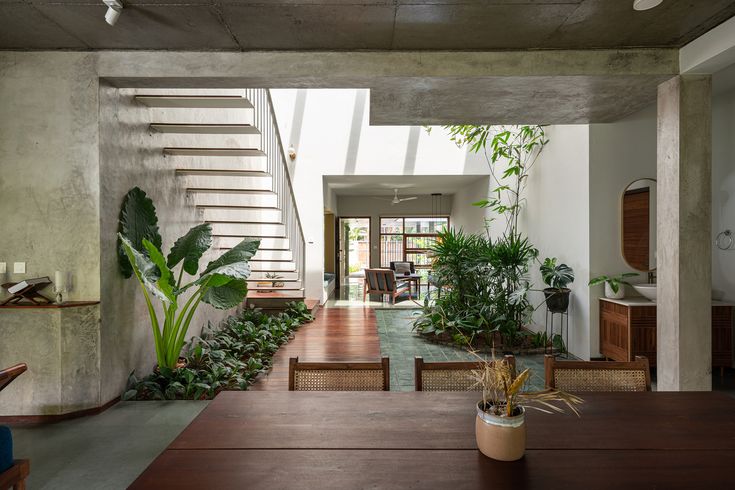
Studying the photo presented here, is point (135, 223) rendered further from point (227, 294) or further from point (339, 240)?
point (339, 240)

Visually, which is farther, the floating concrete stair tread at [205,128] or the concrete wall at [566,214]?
the concrete wall at [566,214]

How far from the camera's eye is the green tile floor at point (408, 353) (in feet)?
13.8

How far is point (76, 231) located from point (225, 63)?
1.64m

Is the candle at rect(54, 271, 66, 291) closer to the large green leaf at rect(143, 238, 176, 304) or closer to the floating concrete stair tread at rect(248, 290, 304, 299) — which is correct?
the large green leaf at rect(143, 238, 176, 304)

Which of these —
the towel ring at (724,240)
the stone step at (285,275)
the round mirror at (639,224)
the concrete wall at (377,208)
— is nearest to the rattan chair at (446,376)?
the round mirror at (639,224)

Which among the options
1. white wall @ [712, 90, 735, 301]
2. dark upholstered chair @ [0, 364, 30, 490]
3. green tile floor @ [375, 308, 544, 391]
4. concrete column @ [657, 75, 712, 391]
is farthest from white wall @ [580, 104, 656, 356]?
dark upholstered chair @ [0, 364, 30, 490]

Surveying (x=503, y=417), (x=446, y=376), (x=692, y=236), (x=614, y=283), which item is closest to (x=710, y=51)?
(x=692, y=236)

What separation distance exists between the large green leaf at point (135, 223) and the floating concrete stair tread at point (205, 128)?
71 centimetres

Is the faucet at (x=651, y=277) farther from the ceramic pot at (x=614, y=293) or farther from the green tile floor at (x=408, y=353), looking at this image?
the green tile floor at (x=408, y=353)

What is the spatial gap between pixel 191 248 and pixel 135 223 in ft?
1.53

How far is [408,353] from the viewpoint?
524cm

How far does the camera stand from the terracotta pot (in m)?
1.24

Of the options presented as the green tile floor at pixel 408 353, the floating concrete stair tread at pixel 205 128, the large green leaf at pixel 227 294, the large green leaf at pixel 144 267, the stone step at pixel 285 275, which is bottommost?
the green tile floor at pixel 408 353

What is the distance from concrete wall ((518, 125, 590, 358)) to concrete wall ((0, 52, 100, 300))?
465 centimetres
